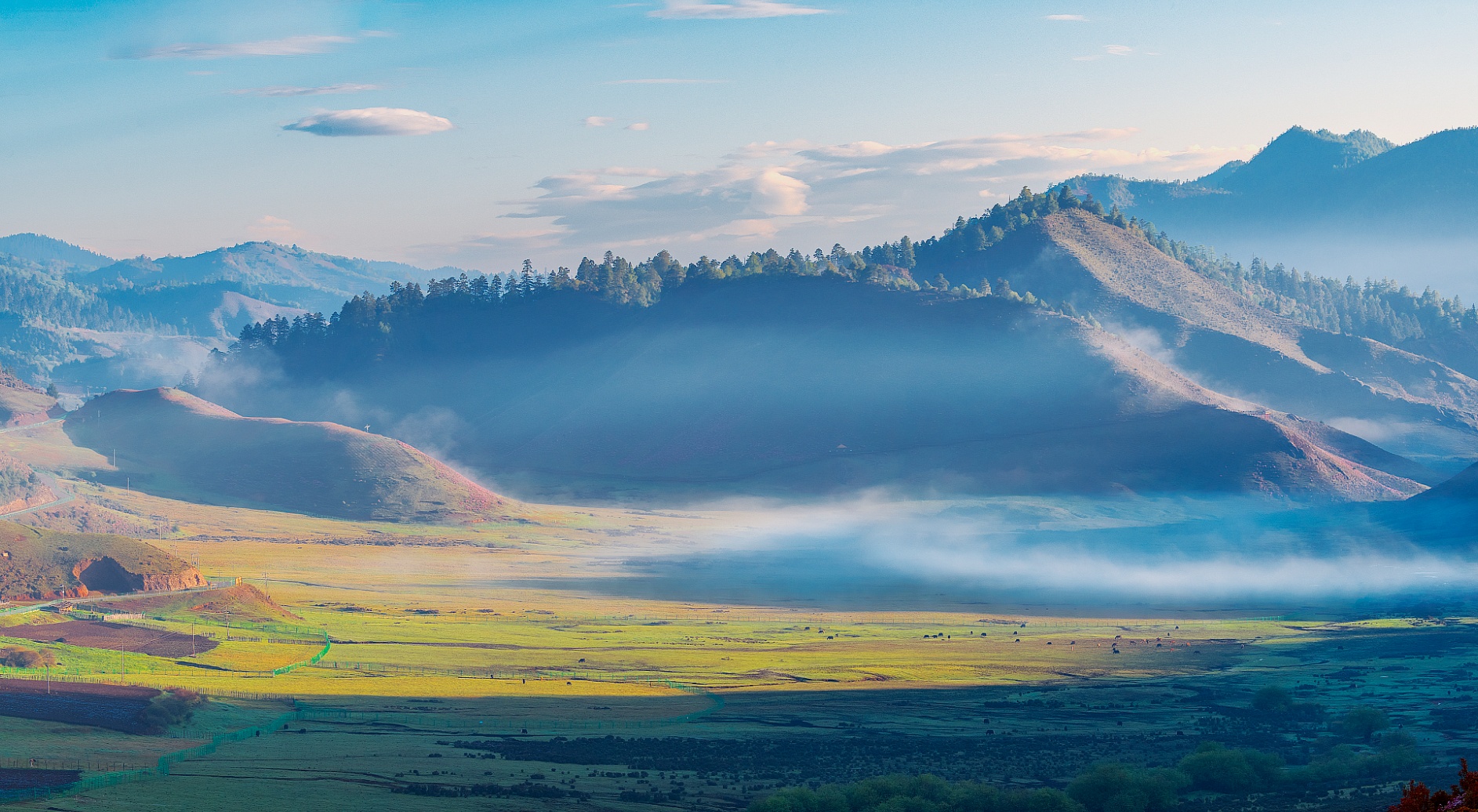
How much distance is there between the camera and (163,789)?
190ft

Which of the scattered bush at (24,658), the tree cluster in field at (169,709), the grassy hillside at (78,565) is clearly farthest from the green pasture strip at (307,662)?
the grassy hillside at (78,565)

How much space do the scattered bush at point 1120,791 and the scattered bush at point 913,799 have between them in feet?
5.31

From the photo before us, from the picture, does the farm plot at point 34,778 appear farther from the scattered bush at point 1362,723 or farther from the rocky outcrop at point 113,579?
the scattered bush at point 1362,723

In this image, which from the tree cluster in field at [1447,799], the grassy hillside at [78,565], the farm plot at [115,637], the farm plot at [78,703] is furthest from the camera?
the grassy hillside at [78,565]

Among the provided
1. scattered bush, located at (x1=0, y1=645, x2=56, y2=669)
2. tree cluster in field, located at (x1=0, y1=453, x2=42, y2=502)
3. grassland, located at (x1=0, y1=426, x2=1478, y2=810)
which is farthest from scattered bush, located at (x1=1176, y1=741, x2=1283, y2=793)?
tree cluster in field, located at (x1=0, y1=453, x2=42, y2=502)

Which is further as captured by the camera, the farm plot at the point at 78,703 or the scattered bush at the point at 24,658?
the scattered bush at the point at 24,658

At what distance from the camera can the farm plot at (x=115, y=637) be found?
81.8m

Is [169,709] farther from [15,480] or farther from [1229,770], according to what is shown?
[15,480]

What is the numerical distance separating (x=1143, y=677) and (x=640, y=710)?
112ft

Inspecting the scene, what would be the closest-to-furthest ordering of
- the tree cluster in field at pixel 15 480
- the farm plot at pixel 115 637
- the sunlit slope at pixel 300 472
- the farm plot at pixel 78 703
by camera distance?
the farm plot at pixel 78 703
the farm plot at pixel 115 637
the tree cluster in field at pixel 15 480
the sunlit slope at pixel 300 472

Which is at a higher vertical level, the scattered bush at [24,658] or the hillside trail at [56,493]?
the hillside trail at [56,493]

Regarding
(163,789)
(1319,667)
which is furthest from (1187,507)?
(163,789)

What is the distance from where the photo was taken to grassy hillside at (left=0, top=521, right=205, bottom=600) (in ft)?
302

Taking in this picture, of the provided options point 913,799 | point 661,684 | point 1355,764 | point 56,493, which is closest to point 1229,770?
point 1355,764
